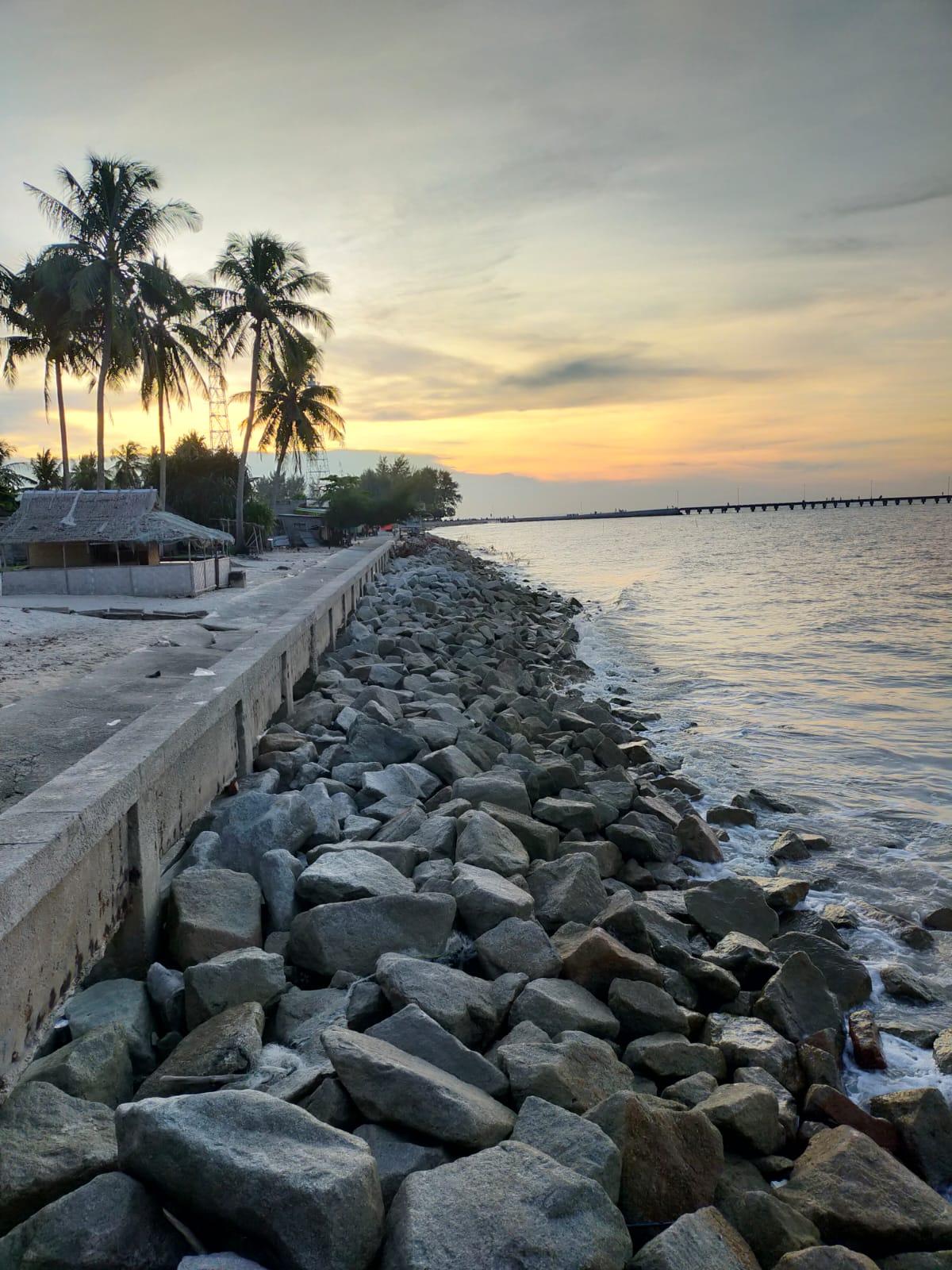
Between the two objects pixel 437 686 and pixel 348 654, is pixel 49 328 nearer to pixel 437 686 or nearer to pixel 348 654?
pixel 348 654

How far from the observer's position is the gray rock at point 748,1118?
278 cm

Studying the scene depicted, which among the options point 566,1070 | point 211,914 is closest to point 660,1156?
point 566,1070

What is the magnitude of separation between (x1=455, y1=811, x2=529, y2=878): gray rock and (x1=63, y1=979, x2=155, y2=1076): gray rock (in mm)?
1749

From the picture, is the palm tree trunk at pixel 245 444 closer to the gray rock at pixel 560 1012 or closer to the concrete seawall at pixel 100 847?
the concrete seawall at pixel 100 847

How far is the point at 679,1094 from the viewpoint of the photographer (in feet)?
9.86

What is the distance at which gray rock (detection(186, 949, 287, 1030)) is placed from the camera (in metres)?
3.14

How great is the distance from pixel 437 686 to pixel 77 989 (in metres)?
6.34

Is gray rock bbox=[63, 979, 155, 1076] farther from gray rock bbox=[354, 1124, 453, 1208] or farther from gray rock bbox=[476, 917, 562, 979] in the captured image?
gray rock bbox=[476, 917, 562, 979]

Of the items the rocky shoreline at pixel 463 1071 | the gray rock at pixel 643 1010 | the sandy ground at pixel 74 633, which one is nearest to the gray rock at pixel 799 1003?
the rocky shoreline at pixel 463 1071

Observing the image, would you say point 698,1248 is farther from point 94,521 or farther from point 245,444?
point 245,444

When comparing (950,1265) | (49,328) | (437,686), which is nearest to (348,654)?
(437,686)

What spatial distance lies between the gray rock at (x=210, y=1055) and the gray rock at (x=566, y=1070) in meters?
0.84

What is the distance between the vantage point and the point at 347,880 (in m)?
3.92

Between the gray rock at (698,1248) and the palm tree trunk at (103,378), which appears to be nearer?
the gray rock at (698,1248)
